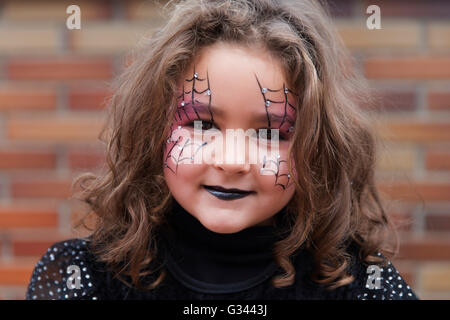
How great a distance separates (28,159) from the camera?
1608 mm

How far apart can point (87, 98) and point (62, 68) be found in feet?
0.37

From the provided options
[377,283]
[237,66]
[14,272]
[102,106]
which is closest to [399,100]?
[377,283]

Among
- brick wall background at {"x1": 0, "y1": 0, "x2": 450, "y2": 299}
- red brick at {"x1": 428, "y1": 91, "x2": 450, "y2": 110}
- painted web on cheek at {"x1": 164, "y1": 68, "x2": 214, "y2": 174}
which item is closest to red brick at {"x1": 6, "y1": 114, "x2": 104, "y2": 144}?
brick wall background at {"x1": 0, "y1": 0, "x2": 450, "y2": 299}

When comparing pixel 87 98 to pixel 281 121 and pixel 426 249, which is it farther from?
pixel 426 249

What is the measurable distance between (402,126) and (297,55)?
650mm

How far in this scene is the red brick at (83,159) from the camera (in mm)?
1601

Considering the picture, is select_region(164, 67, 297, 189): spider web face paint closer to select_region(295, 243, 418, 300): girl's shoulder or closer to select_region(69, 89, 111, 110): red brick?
select_region(295, 243, 418, 300): girl's shoulder

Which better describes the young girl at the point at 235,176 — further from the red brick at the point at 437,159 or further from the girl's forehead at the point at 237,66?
the red brick at the point at 437,159

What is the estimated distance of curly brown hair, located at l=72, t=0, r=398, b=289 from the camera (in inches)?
41.6

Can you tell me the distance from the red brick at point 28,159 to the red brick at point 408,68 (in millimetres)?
958

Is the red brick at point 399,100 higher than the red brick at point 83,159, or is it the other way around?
the red brick at point 399,100

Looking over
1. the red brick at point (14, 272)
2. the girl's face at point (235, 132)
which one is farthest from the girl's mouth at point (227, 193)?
the red brick at point (14, 272)

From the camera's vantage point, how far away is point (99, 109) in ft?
5.21

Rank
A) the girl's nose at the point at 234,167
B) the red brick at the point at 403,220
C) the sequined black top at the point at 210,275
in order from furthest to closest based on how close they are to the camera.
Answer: the red brick at the point at 403,220, the sequined black top at the point at 210,275, the girl's nose at the point at 234,167
